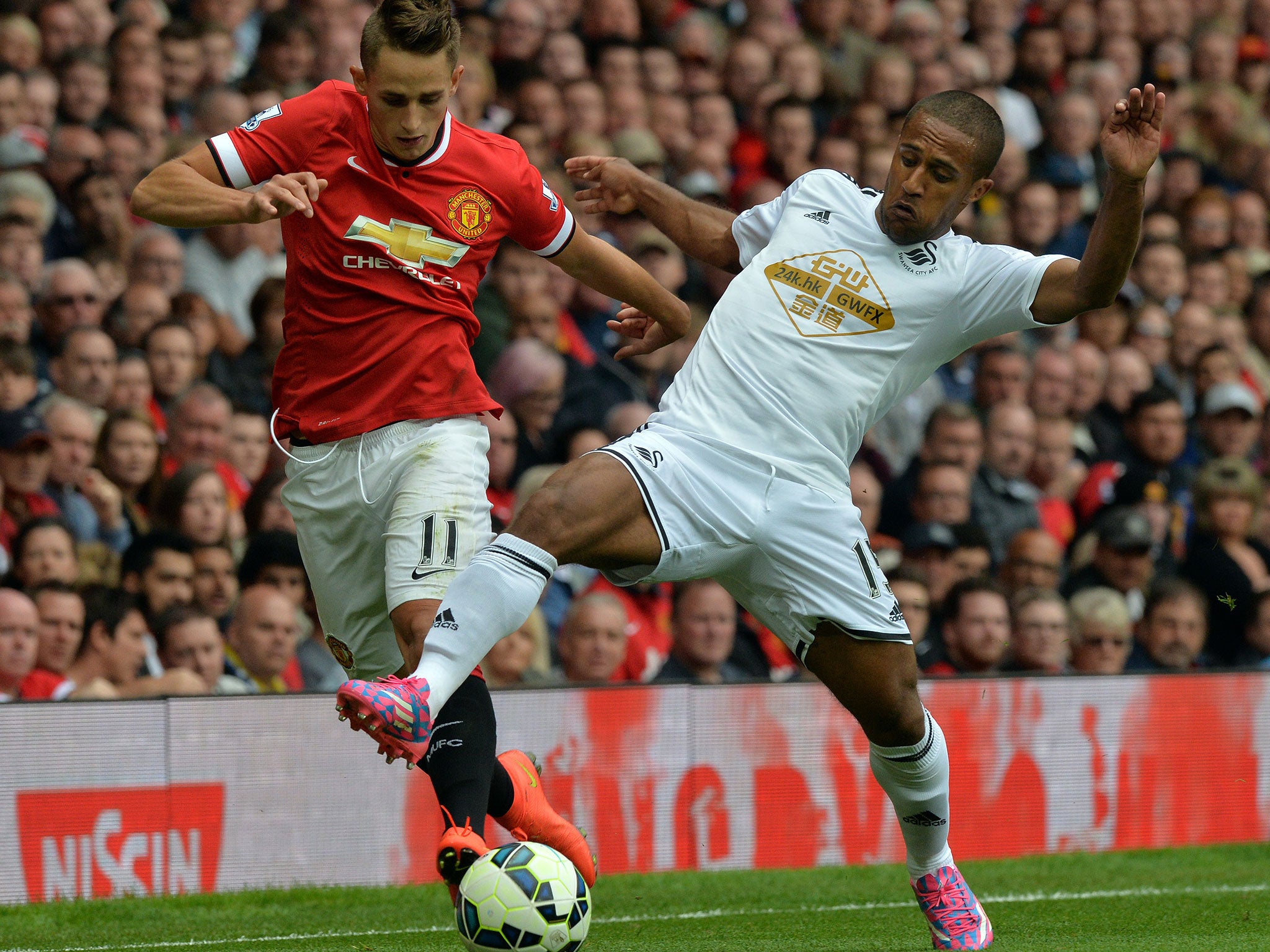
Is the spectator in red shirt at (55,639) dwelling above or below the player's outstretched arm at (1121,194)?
below

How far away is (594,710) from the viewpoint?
8.16 metres

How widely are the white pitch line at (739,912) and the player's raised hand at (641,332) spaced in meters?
2.21

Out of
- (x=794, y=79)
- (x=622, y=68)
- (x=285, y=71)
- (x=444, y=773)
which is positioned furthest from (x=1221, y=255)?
(x=444, y=773)

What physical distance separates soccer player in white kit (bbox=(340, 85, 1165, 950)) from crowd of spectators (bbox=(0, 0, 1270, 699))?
0.77ft

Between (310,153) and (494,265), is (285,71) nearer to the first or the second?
(494,265)

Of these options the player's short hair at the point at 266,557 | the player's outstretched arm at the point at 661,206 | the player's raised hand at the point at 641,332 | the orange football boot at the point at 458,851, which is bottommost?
the player's short hair at the point at 266,557

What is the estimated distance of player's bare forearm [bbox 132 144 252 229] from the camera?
4.95 m

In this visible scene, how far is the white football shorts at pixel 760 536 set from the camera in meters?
5.18

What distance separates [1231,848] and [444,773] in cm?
561

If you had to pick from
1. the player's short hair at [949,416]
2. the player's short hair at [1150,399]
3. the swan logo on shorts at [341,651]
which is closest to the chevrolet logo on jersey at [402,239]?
the swan logo on shorts at [341,651]

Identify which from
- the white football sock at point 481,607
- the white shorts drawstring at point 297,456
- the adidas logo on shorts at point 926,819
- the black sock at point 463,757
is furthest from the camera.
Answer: the adidas logo on shorts at point 926,819

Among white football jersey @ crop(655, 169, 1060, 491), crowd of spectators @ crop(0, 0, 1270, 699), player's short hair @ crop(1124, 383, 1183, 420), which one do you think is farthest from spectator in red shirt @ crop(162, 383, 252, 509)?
player's short hair @ crop(1124, 383, 1183, 420)

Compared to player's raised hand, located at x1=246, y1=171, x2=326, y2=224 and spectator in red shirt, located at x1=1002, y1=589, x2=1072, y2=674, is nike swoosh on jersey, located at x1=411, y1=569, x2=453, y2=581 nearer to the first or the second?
player's raised hand, located at x1=246, y1=171, x2=326, y2=224

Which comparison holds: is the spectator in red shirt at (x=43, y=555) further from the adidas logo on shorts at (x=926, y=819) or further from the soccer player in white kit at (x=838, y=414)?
the adidas logo on shorts at (x=926, y=819)
